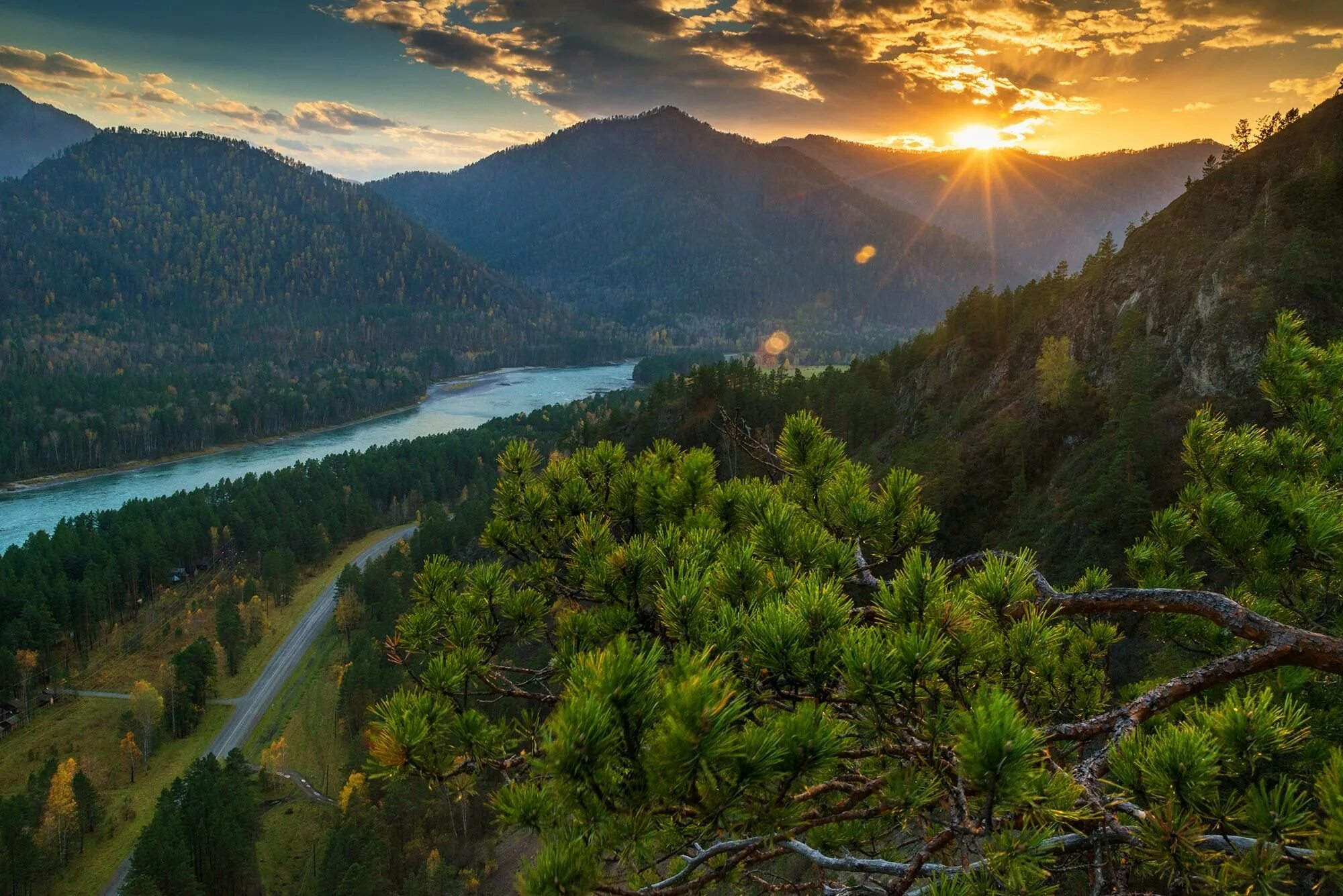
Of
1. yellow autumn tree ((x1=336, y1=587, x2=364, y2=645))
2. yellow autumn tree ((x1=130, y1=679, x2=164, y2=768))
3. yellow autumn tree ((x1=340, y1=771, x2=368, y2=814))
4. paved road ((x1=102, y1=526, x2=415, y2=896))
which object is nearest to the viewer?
yellow autumn tree ((x1=340, y1=771, x2=368, y2=814))

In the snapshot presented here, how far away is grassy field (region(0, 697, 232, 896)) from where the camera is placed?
4128 centimetres

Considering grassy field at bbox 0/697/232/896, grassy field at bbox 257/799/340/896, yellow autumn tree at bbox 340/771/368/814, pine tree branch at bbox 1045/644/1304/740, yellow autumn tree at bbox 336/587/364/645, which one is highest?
pine tree branch at bbox 1045/644/1304/740

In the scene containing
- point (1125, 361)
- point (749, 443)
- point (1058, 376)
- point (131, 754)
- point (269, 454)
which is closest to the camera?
point (749, 443)

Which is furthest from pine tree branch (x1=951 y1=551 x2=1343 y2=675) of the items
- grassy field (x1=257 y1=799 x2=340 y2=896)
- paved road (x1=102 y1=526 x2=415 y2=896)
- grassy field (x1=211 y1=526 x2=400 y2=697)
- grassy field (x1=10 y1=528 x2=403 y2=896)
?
grassy field (x1=211 y1=526 x2=400 y2=697)

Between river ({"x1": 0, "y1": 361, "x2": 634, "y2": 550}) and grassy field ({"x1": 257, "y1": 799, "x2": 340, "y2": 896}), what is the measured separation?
67.6 m

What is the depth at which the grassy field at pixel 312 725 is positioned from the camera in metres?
50.6

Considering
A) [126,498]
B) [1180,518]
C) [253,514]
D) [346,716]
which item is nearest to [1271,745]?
[1180,518]

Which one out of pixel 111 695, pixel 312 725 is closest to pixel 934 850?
pixel 312 725

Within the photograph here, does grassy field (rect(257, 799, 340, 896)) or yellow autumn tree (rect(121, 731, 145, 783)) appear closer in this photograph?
grassy field (rect(257, 799, 340, 896))

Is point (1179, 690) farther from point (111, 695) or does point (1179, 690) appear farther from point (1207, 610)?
point (111, 695)

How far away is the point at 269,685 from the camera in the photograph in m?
61.0

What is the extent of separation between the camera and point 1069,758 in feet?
12.9

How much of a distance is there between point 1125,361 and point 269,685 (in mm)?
67346

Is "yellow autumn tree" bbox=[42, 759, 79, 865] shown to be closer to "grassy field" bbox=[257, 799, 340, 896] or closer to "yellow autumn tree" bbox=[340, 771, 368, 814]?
"grassy field" bbox=[257, 799, 340, 896]
